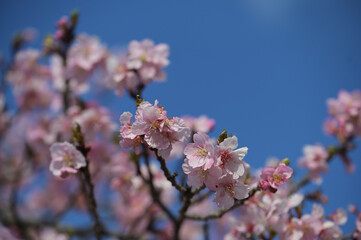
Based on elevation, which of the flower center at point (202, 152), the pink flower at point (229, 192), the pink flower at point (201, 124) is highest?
the pink flower at point (201, 124)

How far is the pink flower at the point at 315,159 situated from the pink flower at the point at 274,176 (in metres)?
1.95

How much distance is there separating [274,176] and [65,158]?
1.60 m

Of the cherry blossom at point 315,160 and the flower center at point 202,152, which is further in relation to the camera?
the cherry blossom at point 315,160

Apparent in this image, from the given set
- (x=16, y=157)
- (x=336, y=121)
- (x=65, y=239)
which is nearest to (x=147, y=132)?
(x=65, y=239)

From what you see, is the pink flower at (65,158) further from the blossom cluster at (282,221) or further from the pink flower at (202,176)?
the blossom cluster at (282,221)

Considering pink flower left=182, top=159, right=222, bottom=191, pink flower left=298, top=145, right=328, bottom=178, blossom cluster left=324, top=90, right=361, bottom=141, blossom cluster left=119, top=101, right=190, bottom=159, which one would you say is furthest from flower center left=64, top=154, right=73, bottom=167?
blossom cluster left=324, top=90, right=361, bottom=141

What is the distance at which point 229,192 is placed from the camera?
5.84 ft

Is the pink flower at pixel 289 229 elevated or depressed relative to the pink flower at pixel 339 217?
depressed

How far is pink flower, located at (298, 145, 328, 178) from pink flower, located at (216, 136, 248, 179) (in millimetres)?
2310

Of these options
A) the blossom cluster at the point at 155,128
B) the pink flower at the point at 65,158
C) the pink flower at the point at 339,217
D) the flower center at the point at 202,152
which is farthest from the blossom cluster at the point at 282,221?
the pink flower at the point at 65,158

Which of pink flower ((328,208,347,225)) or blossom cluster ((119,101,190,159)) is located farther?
pink flower ((328,208,347,225))

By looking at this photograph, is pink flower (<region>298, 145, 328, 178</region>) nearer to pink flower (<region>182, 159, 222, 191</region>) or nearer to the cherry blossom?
the cherry blossom

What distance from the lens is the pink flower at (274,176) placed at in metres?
1.88

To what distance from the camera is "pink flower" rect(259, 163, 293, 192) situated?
188 centimetres
